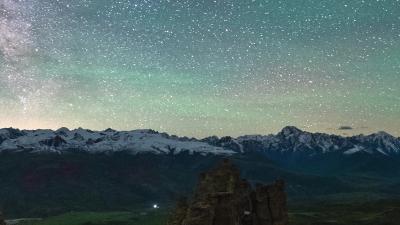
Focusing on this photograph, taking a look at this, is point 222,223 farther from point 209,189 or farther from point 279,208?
point 279,208

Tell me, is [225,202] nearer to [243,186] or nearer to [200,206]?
[200,206]

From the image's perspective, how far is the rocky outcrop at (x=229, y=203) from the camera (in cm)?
5099

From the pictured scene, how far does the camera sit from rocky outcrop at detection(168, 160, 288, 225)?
51.0 metres

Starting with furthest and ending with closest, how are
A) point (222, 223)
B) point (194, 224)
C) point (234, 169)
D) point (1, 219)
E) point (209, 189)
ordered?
point (1, 219) < point (234, 169) < point (209, 189) < point (222, 223) < point (194, 224)

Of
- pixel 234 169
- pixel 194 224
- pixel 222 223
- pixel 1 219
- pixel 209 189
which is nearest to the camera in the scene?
pixel 194 224

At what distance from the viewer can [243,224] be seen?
204ft

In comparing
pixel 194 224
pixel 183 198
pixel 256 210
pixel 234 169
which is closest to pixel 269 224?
pixel 256 210

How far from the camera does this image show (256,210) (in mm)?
64688

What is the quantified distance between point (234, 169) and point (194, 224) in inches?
577

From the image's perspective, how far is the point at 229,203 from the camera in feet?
176

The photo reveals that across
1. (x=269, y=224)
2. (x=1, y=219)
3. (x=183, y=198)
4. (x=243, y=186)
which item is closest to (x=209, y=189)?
(x=183, y=198)

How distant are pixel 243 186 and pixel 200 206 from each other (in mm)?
14264

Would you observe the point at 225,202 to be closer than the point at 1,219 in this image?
Yes

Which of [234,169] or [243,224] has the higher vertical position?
[234,169]
